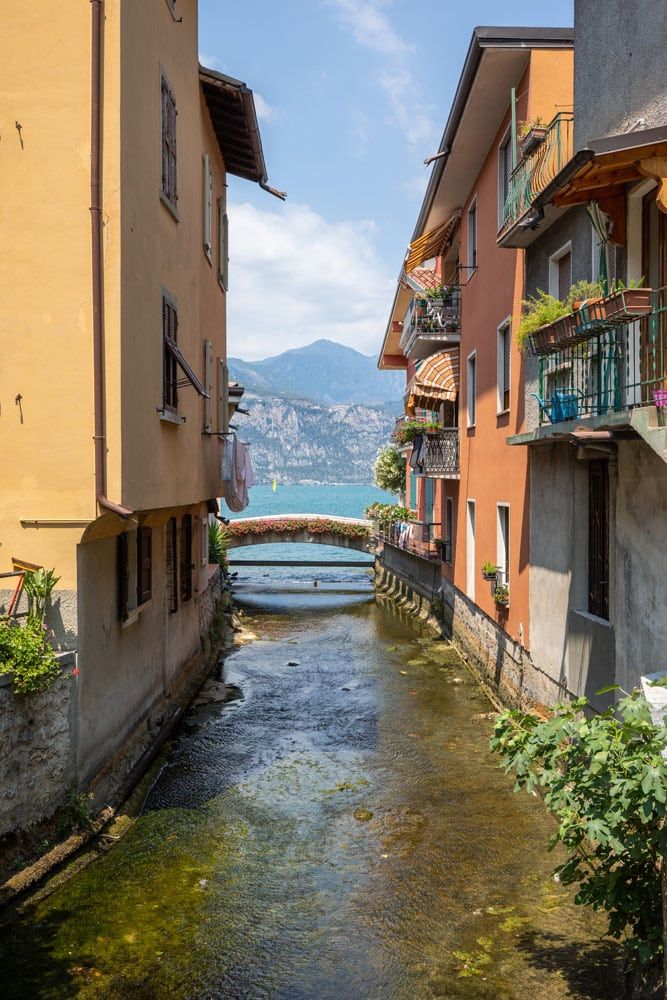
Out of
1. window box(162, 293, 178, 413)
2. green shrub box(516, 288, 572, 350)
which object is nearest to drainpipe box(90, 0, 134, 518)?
window box(162, 293, 178, 413)

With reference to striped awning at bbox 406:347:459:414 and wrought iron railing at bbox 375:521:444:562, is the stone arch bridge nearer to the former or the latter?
wrought iron railing at bbox 375:521:444:562

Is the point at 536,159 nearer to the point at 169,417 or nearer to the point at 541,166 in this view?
the point at 541,166

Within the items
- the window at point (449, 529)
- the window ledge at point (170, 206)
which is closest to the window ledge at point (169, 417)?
the window ledge at point (170, 206)

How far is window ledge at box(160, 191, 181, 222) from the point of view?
1131 centimetres

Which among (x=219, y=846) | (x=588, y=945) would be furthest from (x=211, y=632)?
(x=588, y=945)

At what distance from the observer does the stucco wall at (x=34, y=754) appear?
8.07 meters

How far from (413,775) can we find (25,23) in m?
11.1

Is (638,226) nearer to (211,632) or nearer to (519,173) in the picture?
(519,173)

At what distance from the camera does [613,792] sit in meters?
5.03

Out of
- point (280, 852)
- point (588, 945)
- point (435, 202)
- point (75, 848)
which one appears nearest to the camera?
point (588, 945)

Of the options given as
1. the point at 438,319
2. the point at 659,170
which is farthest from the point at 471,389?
the point at 659,170

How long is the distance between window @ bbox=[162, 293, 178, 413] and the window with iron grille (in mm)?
3965

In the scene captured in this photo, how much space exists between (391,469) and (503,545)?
80.9ft

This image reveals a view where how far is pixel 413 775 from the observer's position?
12664 millimetres
